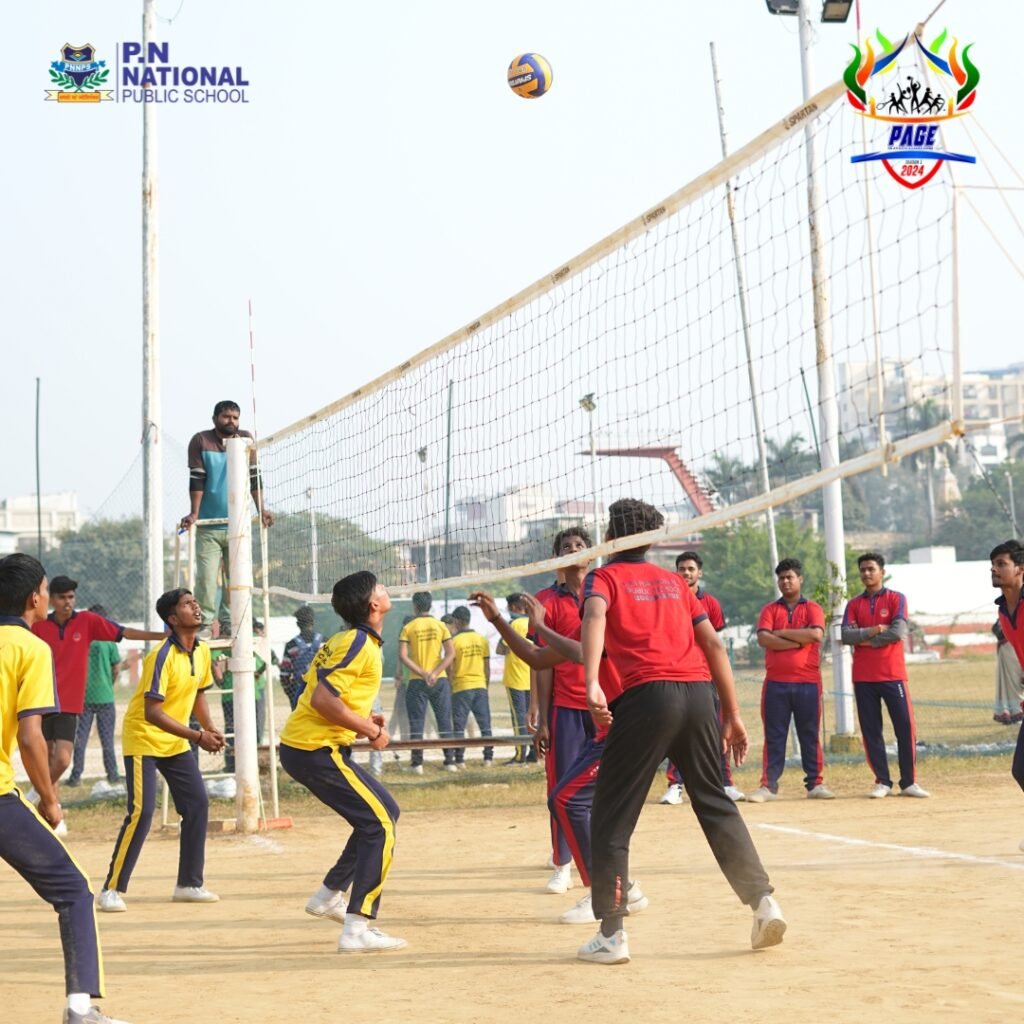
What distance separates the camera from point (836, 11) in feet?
52.3

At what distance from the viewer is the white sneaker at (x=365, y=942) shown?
6863mm

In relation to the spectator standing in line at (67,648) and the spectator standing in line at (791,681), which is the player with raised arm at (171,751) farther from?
the spectator standing in line at (791,681)

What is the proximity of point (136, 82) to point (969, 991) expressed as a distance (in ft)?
54.8

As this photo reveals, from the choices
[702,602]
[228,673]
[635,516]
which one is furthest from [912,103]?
[228,673]

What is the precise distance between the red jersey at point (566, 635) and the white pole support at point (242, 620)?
170 inches

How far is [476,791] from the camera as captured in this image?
47.1 ft

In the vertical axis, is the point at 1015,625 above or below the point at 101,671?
above

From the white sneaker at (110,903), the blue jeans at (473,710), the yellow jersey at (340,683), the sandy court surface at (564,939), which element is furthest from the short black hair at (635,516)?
the blue jeans at (473,710)

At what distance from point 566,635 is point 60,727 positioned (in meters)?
5.67

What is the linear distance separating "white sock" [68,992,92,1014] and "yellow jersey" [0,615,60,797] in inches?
29.8

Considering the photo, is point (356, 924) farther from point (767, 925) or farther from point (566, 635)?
point (566, 635)

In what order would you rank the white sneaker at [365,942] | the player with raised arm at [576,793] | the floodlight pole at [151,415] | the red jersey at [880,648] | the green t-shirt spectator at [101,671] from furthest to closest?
the floodlight pole at [151,415] < the green t-shirt spectator at [101,671] < the red jersey at [880,648] < the player with raised arm at [576,793] < the white sneaker at [365,942]

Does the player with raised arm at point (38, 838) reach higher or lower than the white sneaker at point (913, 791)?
higher

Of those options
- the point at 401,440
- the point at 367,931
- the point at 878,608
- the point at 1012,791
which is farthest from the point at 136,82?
the point at 367,931
